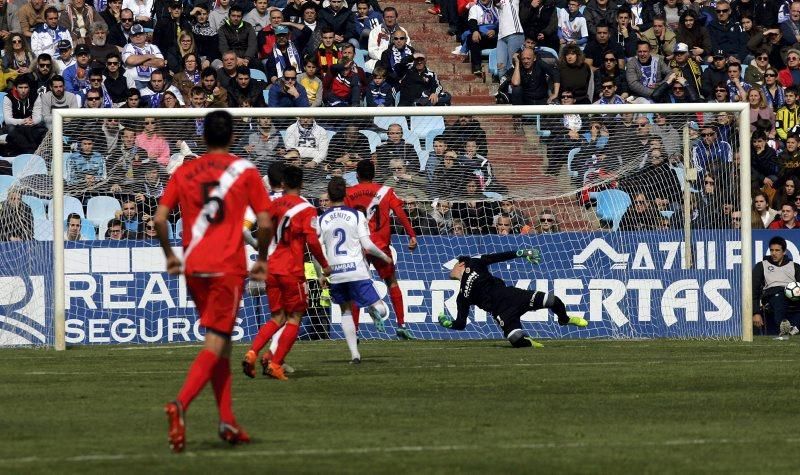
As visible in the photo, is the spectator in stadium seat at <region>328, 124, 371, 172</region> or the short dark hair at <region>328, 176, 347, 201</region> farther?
the spectator in stadium seat at <region>328, 124, 371, 172</region>

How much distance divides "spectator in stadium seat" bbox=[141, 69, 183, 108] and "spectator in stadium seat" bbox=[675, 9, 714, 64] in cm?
1010

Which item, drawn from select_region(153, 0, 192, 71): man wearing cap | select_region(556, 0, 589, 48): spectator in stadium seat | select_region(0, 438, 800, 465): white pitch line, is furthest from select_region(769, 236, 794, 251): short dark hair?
select_region(0, 438, 800, 465): white pitch line

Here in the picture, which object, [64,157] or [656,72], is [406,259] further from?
[656,72]

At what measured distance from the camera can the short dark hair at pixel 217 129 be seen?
934 centimetres

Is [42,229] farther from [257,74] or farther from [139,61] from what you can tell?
[257,74]

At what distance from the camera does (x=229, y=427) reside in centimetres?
920

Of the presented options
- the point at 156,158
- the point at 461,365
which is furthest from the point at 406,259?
the point at 461,365

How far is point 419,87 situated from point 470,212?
4.31 meters

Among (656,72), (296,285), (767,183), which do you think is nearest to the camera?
(296,285)

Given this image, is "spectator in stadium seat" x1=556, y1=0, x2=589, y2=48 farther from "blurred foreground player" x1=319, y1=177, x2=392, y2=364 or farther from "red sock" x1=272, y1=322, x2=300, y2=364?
"red sock" x1=272, y1=322, x2=300, y2=364

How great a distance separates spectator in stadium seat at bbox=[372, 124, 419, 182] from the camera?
70.9 feet

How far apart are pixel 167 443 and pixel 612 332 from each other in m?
12.9

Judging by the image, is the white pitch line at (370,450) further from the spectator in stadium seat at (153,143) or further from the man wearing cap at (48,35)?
the man wearing cap at (48,35)

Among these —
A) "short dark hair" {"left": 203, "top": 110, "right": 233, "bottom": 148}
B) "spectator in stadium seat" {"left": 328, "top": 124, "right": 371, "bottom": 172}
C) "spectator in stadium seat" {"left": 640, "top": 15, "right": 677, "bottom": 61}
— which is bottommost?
"short dark hair" {"left": 203, "top": 110, "right": 233, "bottom": 148}
